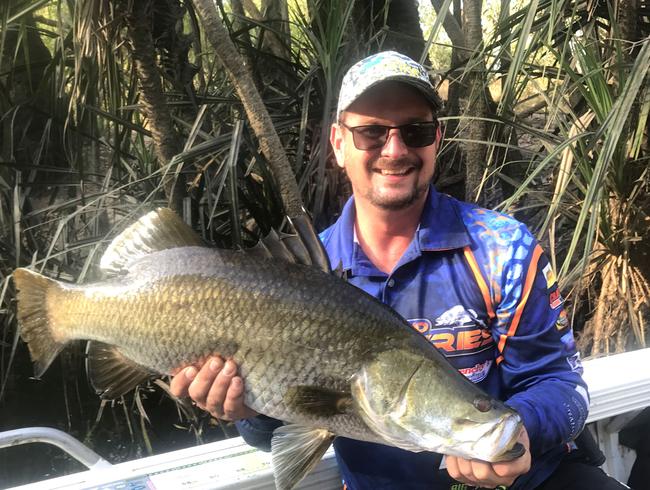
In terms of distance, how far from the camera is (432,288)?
1.77 meters

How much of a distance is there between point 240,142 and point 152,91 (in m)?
0.64

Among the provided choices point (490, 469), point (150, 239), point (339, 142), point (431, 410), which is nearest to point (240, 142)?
point (339, 142)

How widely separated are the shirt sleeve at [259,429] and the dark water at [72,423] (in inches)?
89.6

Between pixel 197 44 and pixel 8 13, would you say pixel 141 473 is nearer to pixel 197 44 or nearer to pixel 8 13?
pixel 8 13

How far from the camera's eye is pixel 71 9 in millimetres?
3205

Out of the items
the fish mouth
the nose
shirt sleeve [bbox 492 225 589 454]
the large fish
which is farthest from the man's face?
the fish mouth

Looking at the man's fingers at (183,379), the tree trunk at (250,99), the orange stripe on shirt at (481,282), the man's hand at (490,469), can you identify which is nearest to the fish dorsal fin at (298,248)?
the man's fingers at (183,379)

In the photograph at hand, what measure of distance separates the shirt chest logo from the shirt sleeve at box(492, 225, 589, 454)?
73 millimetres

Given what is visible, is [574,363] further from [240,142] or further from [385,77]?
[240,142]

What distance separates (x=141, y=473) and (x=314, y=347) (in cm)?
102

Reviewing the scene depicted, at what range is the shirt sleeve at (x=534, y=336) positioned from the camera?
1.67 metres

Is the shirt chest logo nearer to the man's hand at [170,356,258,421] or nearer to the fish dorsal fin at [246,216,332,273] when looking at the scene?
the fish dorsal fin at [246,216,332,273]

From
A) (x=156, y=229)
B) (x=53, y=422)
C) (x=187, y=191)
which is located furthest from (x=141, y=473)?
(x=53, y=422)

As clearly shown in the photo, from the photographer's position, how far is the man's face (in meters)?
1.85
